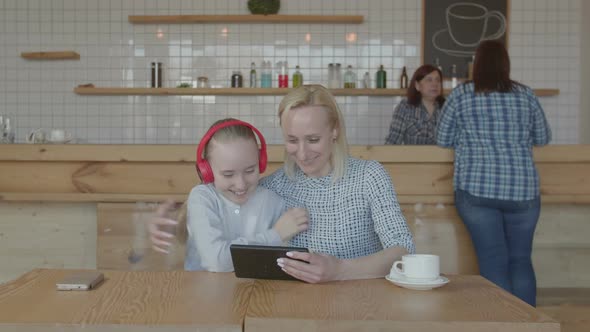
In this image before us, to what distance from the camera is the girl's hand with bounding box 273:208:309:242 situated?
1869 mm

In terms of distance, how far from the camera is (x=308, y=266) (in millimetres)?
1645

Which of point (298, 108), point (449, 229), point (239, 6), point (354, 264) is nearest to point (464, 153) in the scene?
point (449, 229)

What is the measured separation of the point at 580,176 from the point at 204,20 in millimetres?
2998

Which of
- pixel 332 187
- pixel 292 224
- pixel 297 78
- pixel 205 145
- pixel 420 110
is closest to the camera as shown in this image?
pixel 292 224

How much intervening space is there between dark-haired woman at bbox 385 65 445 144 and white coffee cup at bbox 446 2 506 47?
44.4 inches

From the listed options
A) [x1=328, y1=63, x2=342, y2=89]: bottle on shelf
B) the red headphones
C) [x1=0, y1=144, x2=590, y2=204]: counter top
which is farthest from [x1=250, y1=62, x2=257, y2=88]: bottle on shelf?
the red headphones

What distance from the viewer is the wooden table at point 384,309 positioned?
1.31 meters

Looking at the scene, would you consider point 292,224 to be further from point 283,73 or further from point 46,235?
point 283,73

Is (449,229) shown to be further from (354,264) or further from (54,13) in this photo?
(54,13)

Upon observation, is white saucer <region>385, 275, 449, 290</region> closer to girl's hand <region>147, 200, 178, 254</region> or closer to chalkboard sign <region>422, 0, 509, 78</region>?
girl's hand <region>147, 200, 178, 254</region>

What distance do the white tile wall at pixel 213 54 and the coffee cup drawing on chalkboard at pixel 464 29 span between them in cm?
16

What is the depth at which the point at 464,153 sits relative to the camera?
3275 millimetres

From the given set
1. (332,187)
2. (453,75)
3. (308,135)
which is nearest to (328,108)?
(308,135)

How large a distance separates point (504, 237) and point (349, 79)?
2.45 metres
